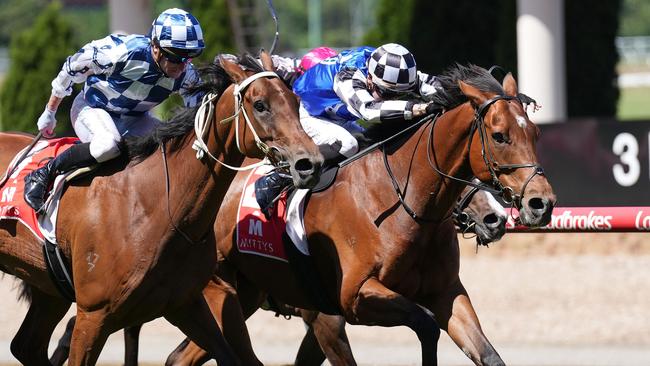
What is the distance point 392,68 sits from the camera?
6113 millimetres

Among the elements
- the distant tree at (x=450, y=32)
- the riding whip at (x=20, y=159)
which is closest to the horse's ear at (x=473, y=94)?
the riding whip at (x=20, y=159)

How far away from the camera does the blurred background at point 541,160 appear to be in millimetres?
8852

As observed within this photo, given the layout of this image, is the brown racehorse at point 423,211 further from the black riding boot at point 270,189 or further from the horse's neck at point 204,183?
the horse's neck at point 204,183

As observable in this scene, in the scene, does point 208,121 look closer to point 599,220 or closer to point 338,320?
point 338,320

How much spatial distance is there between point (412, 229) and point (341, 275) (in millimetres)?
434

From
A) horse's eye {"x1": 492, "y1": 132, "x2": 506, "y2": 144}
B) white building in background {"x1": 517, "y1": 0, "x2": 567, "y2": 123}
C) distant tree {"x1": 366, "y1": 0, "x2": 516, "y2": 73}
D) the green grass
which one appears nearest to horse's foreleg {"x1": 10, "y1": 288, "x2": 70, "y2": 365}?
horse's eye {"x1": 492, "y1": 132, "x2": 506, "y2": 144}

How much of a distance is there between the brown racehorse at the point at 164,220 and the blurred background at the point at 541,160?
278 cm

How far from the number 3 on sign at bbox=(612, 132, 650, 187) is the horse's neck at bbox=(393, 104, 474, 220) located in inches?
189

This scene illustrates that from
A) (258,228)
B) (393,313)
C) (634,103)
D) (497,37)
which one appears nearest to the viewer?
(393,313)

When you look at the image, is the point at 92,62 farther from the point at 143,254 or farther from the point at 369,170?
the point at 369,170

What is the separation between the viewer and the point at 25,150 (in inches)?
256

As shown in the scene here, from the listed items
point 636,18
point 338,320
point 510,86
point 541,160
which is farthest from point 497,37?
point 636,18

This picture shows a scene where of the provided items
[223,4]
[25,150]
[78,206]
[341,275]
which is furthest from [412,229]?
[223,4]

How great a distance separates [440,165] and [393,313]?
0.77 m
